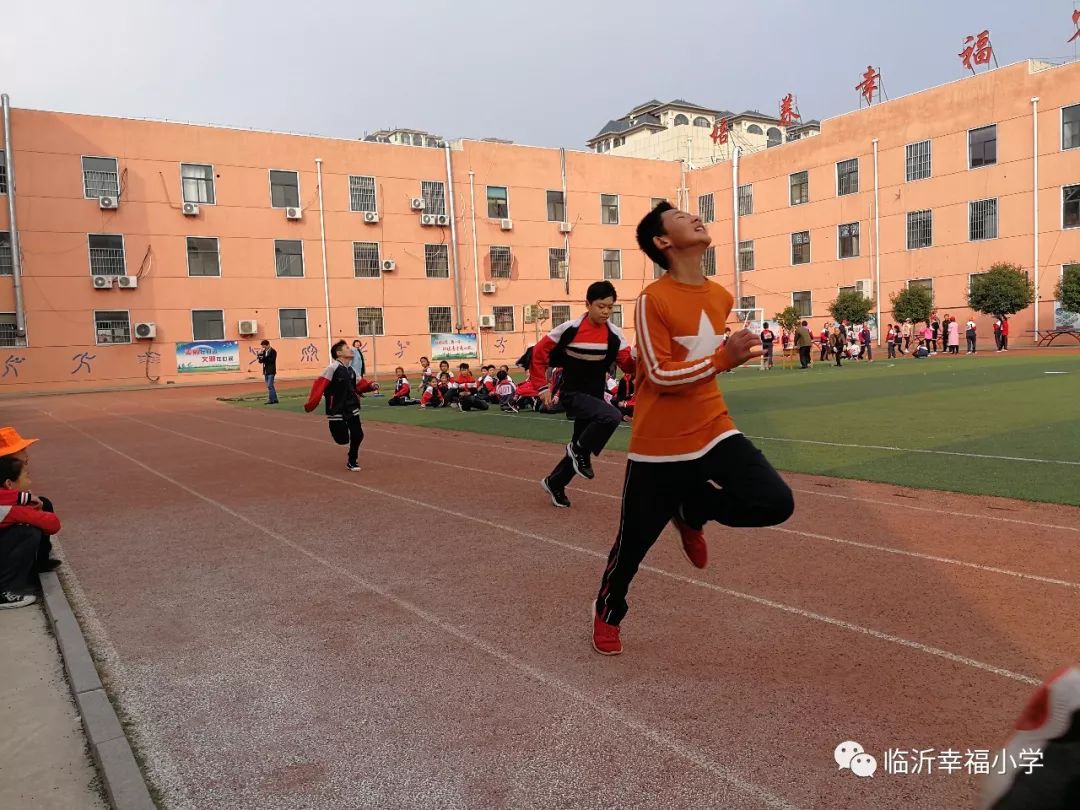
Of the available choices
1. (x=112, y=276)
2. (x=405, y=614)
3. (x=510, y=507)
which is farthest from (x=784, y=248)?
(x=405, y=614)

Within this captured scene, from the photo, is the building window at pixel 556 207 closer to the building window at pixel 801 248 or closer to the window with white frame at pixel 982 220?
the building window at pixel 801 248

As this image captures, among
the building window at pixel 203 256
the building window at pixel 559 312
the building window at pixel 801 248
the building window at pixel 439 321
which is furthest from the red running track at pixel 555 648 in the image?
the building window at pixel 801 248

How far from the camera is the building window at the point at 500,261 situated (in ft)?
151

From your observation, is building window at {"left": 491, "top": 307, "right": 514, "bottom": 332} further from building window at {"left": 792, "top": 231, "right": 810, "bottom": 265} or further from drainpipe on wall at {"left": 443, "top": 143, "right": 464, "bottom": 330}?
building window at {"left": 792, "top": 231, "right": 810, "bottom": 265}

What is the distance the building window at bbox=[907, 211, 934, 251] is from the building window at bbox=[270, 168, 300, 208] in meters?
30.0

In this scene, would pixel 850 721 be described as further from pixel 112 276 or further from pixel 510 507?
pixel 112 276

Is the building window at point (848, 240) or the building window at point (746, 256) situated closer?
the building window at point (848, 240)

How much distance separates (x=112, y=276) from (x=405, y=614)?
36427 millimetres

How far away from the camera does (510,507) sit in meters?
7.98

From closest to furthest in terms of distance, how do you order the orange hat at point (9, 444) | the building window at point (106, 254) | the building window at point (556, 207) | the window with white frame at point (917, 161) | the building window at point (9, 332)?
the orange hat at point (9, 444)
the building window at point (9, 332)
the building window at point (106, 254)
the window with white frame at point (917, 161)
the building window at point (556, 207)

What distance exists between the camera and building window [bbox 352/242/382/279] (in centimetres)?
4225

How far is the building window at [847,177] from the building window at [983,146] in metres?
5.88

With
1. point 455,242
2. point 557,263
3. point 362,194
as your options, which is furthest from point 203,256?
point 557,263

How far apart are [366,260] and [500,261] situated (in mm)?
7693
